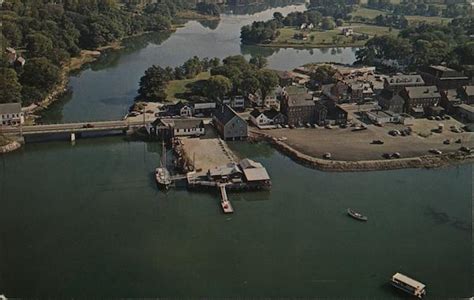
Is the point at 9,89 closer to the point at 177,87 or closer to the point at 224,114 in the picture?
the point at 177,87

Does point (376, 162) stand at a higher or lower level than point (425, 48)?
lower

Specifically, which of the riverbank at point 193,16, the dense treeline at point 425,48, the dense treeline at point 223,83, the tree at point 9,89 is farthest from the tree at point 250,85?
the riverbank at point 193,16

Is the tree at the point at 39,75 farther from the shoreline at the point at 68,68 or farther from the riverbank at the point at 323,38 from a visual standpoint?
the riverbank at the point at 323,38

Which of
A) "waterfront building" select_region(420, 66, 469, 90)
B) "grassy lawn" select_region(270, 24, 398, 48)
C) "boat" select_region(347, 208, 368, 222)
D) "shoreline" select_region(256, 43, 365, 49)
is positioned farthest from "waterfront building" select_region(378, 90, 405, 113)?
"grassy lawn" select_region(270, 24, 398, 48)

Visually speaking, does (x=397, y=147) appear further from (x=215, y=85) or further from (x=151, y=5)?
(x=151, y=5)

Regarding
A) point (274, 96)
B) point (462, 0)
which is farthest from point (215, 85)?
point (462, 0)

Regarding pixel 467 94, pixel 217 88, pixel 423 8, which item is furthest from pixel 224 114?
pixel 423 8

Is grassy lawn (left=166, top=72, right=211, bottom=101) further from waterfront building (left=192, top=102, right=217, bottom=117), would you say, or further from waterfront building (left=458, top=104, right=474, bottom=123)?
waterfront building (left=458, top=104, right=474, bottom=123)
